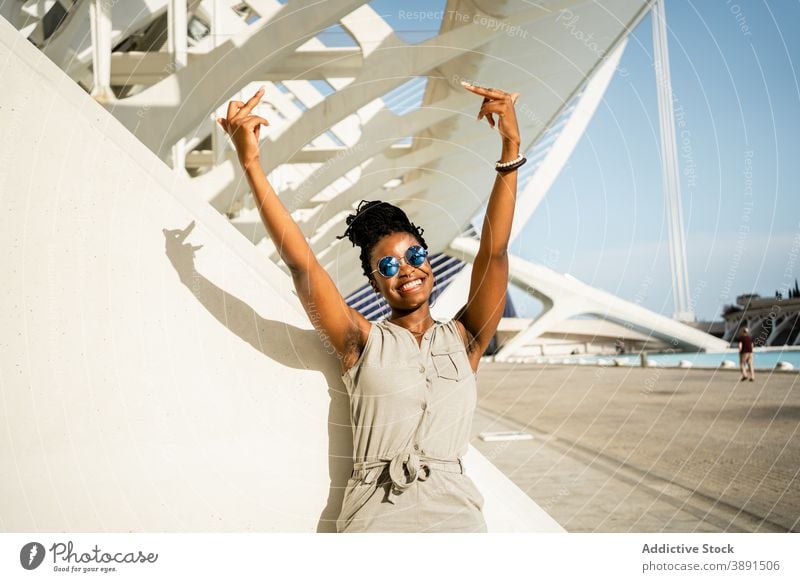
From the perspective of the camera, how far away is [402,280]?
1.75m

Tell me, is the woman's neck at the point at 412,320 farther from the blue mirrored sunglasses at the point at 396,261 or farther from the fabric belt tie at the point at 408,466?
the fabric belt tie at the point at 408,466

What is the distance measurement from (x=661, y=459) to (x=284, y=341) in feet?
13.7

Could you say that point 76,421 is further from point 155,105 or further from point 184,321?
point 155,105

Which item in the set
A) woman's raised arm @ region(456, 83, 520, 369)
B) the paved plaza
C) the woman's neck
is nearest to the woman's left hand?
woman's raised arm @ region(456, 83, 520, 369)

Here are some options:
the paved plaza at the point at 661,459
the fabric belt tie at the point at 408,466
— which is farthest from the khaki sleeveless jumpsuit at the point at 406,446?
the paved plaza at the point at 661,459

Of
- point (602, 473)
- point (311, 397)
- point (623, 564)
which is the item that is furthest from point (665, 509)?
point (311, 397)

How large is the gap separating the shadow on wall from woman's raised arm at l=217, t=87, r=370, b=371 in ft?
0.41

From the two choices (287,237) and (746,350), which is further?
(746,350)

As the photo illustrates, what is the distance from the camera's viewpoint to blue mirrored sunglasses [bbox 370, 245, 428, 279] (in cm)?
173

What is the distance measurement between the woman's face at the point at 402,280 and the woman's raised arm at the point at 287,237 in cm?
17

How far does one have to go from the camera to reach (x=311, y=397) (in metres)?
1.72

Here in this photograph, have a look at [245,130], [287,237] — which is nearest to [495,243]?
[287,237]

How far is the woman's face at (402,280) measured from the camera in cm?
174

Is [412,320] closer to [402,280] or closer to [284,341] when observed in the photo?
[402,280]
